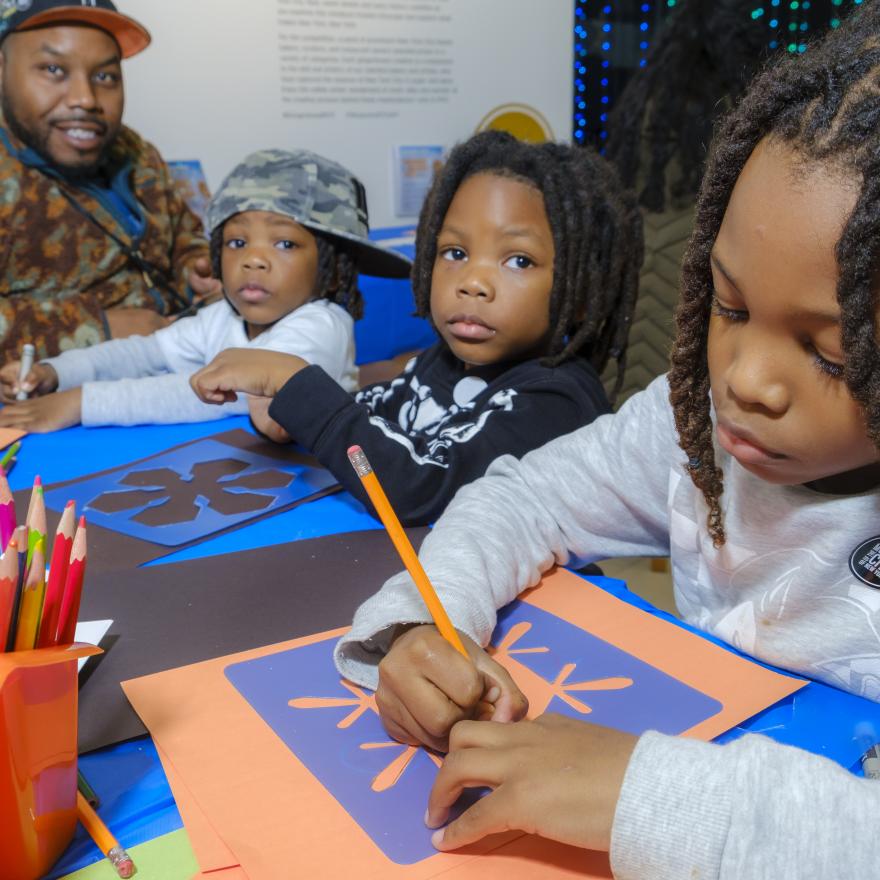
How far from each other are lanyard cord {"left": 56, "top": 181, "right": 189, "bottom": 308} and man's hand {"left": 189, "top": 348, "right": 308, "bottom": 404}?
82 cm

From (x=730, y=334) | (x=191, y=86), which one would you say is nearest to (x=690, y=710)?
(x=730, y=334)

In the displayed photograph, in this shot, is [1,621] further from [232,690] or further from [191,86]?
[191,86]

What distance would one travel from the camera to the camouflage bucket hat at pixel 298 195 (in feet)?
4.18

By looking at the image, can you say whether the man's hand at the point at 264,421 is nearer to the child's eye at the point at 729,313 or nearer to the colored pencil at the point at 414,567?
the colored pencil at the point at 414,567

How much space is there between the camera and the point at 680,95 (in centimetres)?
163

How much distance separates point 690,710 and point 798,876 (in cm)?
14

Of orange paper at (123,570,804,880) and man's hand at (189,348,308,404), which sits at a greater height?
man's hand at (189,348,308,404)

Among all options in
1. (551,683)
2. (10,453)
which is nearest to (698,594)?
(551,683)

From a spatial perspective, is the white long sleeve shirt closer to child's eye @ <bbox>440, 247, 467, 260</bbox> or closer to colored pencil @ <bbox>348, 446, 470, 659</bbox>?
child's eye @ <bbox>440, 247, 467, 260</bbox>

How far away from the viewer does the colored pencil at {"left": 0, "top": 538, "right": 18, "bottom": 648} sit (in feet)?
1.13

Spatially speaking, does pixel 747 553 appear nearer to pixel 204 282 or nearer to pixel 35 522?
pixel 35 522

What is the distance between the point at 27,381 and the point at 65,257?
1.56 feet

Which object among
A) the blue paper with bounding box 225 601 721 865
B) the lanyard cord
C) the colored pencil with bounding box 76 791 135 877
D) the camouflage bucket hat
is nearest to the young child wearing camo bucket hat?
the camouflage bucket hat

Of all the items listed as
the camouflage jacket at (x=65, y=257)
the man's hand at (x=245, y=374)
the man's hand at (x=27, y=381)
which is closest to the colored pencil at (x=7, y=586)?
the man's hand at (x=245, y=374)
